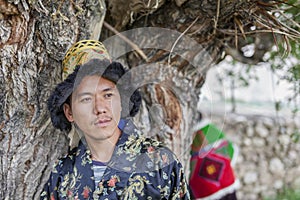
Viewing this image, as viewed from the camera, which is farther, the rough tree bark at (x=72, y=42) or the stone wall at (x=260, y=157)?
the stone wall at (x=260, y=157)

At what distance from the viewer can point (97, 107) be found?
1.53 metres

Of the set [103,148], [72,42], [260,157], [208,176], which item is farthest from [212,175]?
[260,157]

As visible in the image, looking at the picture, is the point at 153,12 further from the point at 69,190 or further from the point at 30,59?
the point at 69,190

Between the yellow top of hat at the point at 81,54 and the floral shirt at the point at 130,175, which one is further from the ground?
the yellow top of hat at the point at 81,54

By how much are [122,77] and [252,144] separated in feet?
10.2

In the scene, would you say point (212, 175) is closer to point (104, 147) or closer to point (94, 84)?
point (104, 147)

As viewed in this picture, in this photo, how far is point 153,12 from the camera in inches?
78.2

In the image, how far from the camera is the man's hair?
5.15 feet

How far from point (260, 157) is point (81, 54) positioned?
327 cm

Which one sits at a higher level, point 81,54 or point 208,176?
point 81,54

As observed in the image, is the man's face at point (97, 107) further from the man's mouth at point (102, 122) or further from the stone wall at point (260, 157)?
the stone wall at point (260, 157)

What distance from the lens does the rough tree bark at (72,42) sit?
166 cm

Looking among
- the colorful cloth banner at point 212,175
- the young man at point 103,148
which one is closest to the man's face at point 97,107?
the young man at point 103,148

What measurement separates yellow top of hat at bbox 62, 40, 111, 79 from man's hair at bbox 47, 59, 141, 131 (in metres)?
0.02
